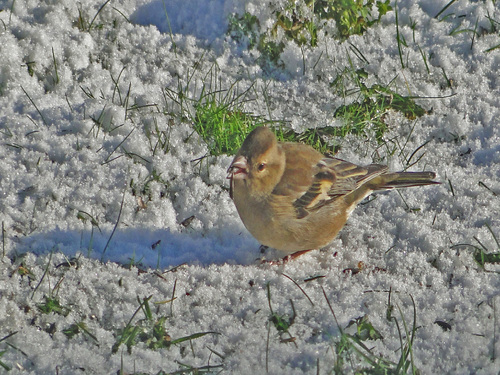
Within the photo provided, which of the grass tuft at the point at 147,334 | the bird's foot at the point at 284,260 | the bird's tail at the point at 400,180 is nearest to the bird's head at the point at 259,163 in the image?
the bird's foot at the point at 284,260

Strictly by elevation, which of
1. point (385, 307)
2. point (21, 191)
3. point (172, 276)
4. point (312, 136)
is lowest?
point (385, 307)

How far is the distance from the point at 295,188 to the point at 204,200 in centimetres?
80

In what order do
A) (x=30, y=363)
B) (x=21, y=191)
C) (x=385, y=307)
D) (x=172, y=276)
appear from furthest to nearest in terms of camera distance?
(x=21, y=191)
(x=172, y=276)
(x=385, y=307)
(x=30, y=363)

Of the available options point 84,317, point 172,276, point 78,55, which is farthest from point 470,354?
point 78,55

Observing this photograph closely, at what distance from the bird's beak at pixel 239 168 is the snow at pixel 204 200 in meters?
0.61

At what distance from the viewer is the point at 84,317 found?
3604 millimetres

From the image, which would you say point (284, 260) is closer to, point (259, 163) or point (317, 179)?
point (317, 179)

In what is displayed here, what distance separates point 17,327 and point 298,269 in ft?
6.05

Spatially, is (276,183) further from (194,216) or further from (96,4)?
(96,4)

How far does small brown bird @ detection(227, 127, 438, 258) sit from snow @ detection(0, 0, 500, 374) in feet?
0.75

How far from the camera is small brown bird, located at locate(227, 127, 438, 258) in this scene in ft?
13.2

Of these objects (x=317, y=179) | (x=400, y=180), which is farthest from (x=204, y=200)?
(x=400, y=180)

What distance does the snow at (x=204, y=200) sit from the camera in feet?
11.5

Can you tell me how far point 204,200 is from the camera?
4617mm
